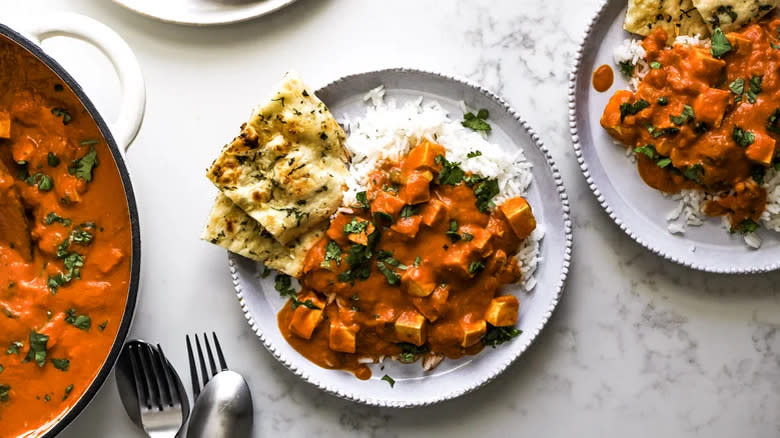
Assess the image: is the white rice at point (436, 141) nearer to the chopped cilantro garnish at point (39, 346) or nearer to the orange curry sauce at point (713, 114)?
the orange curry sauce at point (713, 114)

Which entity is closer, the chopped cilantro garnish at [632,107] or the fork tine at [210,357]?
the chopped cilantro garnish at [632,107]

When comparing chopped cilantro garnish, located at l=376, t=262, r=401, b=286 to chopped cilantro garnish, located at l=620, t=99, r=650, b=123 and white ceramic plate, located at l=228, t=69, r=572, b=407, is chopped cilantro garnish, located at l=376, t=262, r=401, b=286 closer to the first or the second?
white ceramic plate, located at l=228, t=69, r=572, b=407

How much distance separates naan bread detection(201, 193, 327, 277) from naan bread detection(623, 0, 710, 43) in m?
1.56

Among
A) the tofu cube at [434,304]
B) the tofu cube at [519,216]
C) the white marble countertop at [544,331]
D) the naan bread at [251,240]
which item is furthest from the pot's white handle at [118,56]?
the tofu cube at [519,216]

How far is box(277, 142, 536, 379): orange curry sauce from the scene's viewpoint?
10.0ft

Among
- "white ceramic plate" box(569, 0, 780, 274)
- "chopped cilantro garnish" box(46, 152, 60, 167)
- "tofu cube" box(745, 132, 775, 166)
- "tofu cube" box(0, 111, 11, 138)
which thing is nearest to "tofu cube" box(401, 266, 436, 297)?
"white ceramic plate" box(569, 0, 780, 274)

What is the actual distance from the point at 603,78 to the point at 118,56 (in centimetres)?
194

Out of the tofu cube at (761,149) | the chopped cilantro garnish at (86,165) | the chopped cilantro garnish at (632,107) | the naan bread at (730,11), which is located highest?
the chopped cilantro garnish at (86,165)

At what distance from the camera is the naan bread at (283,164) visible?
3045 millimetres

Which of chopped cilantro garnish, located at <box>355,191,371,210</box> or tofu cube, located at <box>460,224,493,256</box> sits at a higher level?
chopped cilantro garnish, located at <box>355,191,371,210</box>

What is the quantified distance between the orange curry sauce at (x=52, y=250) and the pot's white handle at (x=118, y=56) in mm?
239

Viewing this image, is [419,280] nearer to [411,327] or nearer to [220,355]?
[411,327]

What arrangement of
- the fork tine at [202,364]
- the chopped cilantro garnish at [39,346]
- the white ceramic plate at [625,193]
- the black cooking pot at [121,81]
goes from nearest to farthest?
1. the black cooking pot at [121,81]
2. the chopped cilantro garnish at [39,346]
3. the white ceramic plate at [625,193]
4. the fork tine at [202,364]

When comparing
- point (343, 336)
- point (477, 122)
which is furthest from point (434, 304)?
point (477, 122)
